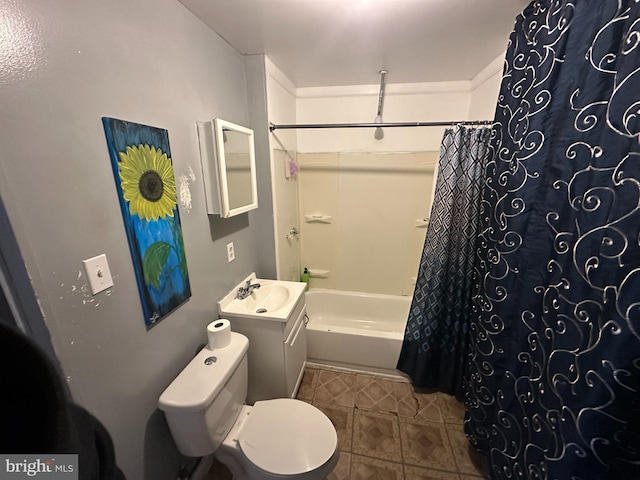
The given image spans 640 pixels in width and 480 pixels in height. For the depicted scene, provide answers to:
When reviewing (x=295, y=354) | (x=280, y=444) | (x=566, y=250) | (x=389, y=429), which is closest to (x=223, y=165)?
(x=295, y=354)

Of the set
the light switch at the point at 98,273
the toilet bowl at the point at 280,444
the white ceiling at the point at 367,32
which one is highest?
the white ceiling at the point at 367,32

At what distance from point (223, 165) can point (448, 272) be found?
156 centimetres

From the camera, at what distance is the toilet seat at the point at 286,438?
3.64ft

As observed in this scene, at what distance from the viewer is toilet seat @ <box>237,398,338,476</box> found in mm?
1110

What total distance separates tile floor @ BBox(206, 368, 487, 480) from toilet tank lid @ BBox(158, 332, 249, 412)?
749mm

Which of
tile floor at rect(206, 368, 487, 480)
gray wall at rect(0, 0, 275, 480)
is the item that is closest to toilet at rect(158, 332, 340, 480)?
gray wall at rect(0, 0, 275, 480)

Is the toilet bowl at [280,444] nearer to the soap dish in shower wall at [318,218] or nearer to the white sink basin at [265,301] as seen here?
the white sink basin at [265,301]

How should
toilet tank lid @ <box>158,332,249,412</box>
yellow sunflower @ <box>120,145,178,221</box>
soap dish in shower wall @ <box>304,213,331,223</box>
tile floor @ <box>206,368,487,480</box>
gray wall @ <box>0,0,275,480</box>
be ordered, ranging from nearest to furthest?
gray wall @ <box>0,0,275,480</box>, yellow sunflower @ <box>120,145,178,221</box>, toilet tank lid @ <box>158,332,249,412</box>, tile floor @ <box>206,368,487,480</box>, soap dish in shower wall @ <box>304,213,331,223</box>

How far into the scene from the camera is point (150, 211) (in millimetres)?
1035

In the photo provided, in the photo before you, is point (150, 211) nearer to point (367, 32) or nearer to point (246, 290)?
point (246, 290)

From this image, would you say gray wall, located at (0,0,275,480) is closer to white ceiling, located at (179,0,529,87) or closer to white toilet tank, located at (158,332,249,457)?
white toilet tank, located at (158,332,249,457)

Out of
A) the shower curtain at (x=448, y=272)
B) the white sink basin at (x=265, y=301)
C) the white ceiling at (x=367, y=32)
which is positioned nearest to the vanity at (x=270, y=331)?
the white sink basin at (x=265, y=301)

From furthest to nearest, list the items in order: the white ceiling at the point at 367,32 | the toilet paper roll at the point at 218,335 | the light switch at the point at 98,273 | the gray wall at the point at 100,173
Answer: the toilet paper roll at the point at 218,335 < the white ceiling at the point at 367,32 < the light switch at the point at 98,273 < the gray wall at the point at 100,173

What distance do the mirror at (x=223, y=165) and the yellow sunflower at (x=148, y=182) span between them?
0.23m
